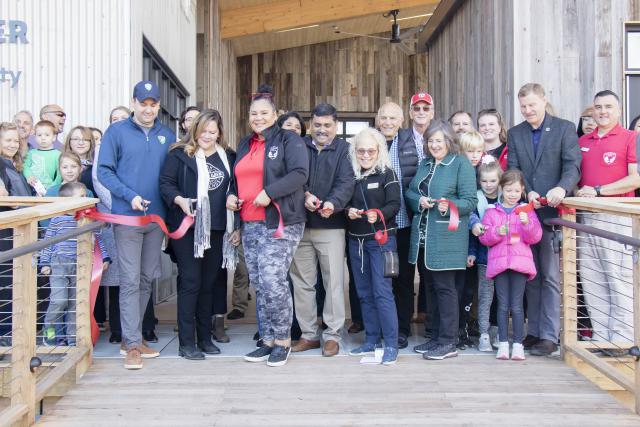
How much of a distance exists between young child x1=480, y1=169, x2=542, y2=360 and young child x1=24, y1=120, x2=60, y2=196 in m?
2.86

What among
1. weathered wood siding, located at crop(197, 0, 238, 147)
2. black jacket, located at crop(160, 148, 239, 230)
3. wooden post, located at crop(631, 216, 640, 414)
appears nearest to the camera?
wooden post, located at crop(631, 216, 640, 414)

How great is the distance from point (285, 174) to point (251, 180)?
21 cm

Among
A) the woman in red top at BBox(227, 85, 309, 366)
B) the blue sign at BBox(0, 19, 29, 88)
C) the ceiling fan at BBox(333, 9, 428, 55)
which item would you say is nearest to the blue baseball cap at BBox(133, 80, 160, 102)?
the woman in red top at BBox(227, 85, 309, 366)

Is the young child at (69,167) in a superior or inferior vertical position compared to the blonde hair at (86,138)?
inferior

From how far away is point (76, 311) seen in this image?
165 inches

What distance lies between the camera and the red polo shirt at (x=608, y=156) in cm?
434

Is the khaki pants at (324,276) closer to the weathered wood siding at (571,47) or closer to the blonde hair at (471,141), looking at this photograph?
the blonde hair at (471,141)

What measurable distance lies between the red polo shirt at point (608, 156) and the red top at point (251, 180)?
6.67ft

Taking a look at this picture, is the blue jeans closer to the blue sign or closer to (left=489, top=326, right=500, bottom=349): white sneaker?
(left=489, top=326, right=500, bottom=349): white sneaker

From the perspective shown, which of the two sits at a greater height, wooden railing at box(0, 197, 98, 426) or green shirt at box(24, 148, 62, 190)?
green shirt at box(24, 148, 62, 190)

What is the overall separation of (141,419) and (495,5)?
499 centimetres

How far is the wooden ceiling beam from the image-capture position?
1152 centimetres

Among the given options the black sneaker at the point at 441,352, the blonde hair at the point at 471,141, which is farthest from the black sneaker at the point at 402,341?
the blonde hair at the point at 471,141

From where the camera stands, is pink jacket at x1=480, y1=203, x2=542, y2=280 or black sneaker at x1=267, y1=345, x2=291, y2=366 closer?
black sneaker at x1=267, y1=345, x2=291, y2=366
